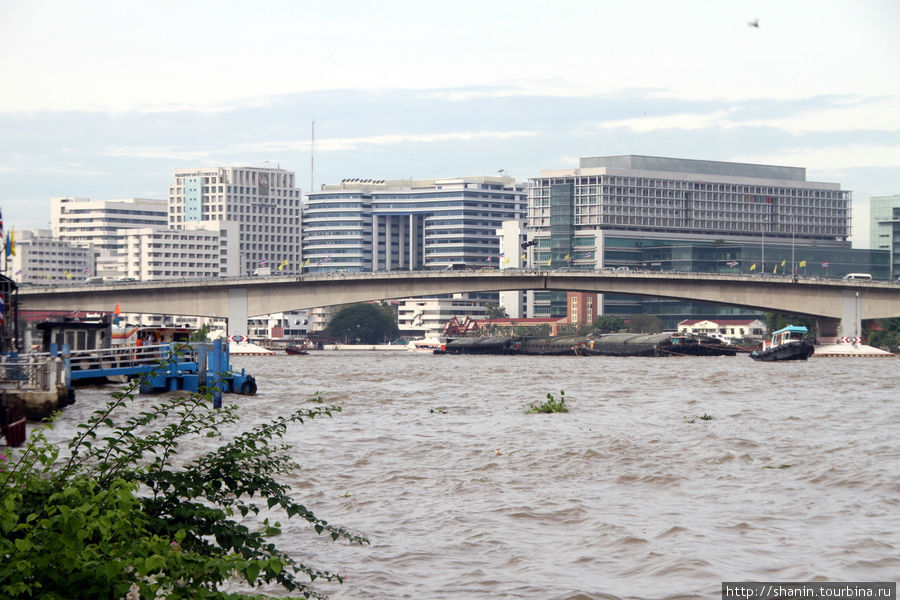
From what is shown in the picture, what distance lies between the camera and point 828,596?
14039 millimetres

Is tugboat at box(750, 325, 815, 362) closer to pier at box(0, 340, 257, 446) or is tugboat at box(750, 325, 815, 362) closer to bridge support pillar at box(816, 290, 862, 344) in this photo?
bridge support pillar at box(816, 290, 862, 344)

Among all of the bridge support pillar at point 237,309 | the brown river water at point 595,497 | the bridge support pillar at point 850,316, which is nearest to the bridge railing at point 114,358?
the brown river water at point 595,497

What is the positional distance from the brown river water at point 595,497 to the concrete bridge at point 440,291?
73.4 metres

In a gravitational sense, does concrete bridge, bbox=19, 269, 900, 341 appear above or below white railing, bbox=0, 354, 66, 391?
above

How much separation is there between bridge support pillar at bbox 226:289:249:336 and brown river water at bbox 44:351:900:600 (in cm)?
7384

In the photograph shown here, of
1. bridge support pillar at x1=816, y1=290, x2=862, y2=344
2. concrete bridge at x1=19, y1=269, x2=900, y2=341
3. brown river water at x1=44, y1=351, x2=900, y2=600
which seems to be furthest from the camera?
bridge support pillar at x1=816, y1=290, x2=862, y2=344

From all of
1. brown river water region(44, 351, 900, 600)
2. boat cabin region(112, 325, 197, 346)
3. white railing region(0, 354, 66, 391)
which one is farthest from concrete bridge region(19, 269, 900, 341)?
white railing region(0, 354, 66, 391)

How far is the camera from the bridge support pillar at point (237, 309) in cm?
11838

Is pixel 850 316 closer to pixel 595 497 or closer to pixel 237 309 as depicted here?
pixel 237 309

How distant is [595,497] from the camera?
850 inches

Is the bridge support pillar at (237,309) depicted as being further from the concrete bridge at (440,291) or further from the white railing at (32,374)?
the white railing at (32,374)

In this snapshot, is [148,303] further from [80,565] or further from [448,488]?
[80,565]

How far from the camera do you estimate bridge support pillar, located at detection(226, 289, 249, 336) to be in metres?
118

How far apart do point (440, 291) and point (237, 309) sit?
21.3 meters
